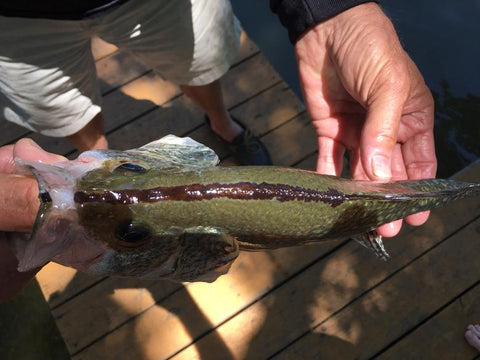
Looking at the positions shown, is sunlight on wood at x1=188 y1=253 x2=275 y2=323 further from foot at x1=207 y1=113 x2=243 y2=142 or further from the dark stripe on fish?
the dark stripe on fish

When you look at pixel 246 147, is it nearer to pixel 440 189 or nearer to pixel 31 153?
pixel 440 189

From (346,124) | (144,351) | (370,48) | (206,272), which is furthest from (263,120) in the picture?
(206,272)

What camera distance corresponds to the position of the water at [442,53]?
491cm

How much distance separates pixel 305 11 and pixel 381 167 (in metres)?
1.02

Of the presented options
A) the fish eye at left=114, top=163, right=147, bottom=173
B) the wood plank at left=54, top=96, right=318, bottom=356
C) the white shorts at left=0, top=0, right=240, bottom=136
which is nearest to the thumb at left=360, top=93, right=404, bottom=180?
the fish eye at left=114, top=163, right=147, bottom=173

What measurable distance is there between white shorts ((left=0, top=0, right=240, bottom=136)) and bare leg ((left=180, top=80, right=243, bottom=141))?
13.5 inches

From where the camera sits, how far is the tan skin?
6.01 feet

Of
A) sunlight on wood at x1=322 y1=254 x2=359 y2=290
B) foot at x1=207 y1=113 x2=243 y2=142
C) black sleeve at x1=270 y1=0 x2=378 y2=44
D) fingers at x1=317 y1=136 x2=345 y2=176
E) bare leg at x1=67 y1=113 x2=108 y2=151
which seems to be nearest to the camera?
black sleeve at x1=270 y1=0 x2=378 y2=44

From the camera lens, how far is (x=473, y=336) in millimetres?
3182

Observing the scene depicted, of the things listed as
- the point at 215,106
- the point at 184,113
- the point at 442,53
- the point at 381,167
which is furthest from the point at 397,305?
the point at 442,53

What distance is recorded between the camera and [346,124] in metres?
2.75

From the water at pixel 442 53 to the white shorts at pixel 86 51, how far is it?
8.48 feet

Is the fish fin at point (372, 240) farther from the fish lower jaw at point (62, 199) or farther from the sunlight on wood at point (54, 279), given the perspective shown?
the sunlight on wood at point (54, 279)

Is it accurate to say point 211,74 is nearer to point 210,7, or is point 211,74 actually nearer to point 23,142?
point 210,7
